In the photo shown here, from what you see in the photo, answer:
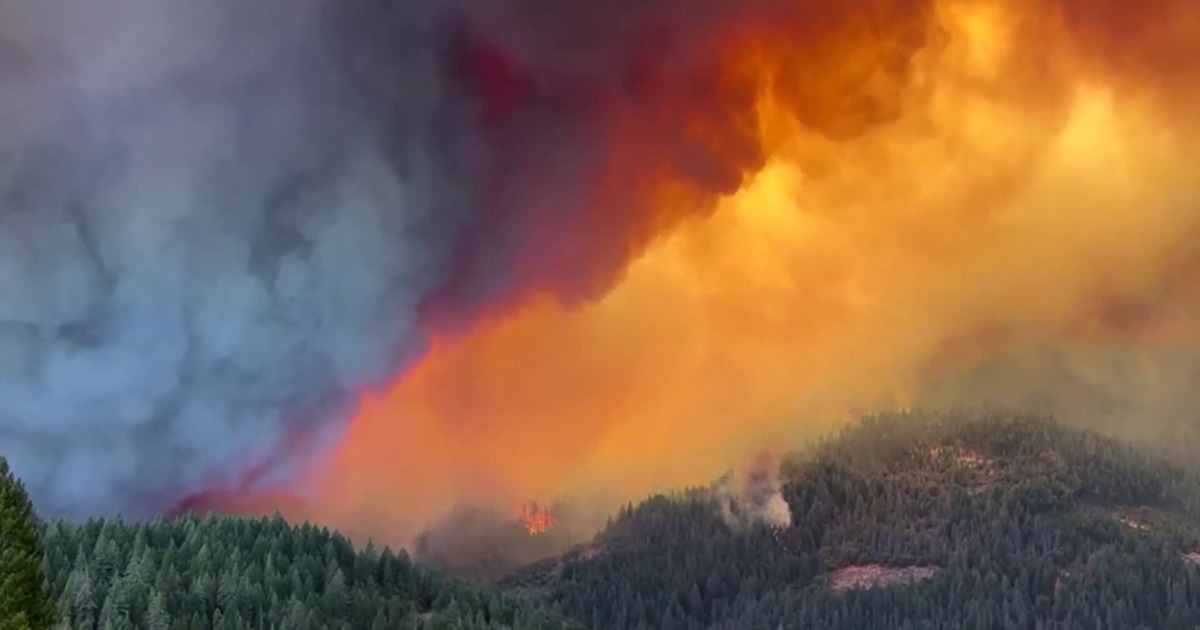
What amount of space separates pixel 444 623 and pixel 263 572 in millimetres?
31143

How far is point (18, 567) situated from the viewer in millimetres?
73312

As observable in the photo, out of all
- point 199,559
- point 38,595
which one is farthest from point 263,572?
point 38,595

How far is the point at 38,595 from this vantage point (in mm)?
75125

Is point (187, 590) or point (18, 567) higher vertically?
point (187, 590)

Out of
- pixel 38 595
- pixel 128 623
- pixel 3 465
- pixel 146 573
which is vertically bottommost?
pixel 38 595

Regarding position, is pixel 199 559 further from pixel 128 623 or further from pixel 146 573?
pixel 128 623

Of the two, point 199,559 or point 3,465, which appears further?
point 199,559

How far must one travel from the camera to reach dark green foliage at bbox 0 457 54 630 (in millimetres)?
72188

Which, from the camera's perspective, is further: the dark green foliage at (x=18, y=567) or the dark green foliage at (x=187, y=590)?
the dark green foliage at (x=187, y=590)

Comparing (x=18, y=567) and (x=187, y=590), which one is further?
(x=187, y=590)

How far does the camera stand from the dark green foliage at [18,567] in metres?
72.2

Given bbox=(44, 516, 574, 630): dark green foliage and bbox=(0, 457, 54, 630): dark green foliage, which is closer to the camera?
bbox=(0, 457, 54, 630): dark green foliage

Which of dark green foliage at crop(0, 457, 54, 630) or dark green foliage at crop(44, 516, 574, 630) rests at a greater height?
dark green foliage at crop(44, 516, 574, 630)

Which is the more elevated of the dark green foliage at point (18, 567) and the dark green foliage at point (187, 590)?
the dark green foliage at point (187, 590)
